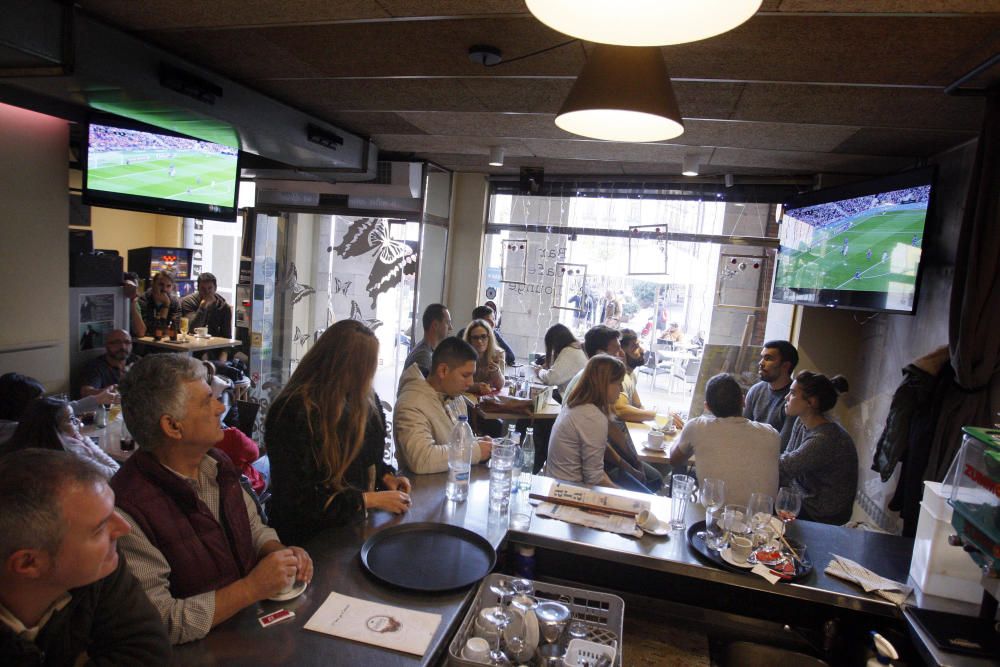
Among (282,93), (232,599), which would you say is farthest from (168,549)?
(282,93)

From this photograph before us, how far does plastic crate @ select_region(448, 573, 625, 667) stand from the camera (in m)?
1.44

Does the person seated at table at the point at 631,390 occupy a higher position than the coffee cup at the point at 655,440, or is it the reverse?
the person seated at table at the point at 631,390

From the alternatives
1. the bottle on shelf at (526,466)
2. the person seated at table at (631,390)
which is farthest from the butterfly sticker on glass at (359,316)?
the bottle on shelf at (526,466)

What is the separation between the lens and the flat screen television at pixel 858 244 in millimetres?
3406

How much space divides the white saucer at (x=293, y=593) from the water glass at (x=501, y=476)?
0.80 metres

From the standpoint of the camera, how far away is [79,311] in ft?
16.1

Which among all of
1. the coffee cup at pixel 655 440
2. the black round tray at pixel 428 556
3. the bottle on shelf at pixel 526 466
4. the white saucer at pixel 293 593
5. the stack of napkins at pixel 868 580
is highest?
the bottle on shelf at pixel 526 466

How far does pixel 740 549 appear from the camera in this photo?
2.03 meters

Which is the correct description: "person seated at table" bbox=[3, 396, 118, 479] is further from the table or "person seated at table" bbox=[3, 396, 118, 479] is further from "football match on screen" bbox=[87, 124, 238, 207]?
the table

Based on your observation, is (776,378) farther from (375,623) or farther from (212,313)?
(212,313)

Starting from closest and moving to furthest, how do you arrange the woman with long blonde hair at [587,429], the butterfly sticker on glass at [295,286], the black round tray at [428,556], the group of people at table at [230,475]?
the group of people at table at [230,475], the black round tray at [428,556], the woman with long blonde hair at [587,429], the butterfly sticker on glass at [295,286]

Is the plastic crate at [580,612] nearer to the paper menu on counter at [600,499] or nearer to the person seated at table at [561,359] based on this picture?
the paper menu on counter at [600,499]

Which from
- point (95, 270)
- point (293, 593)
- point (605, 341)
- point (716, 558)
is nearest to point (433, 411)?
point (293, 593)

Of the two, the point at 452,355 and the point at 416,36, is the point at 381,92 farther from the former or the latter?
A: the point at 452,355
